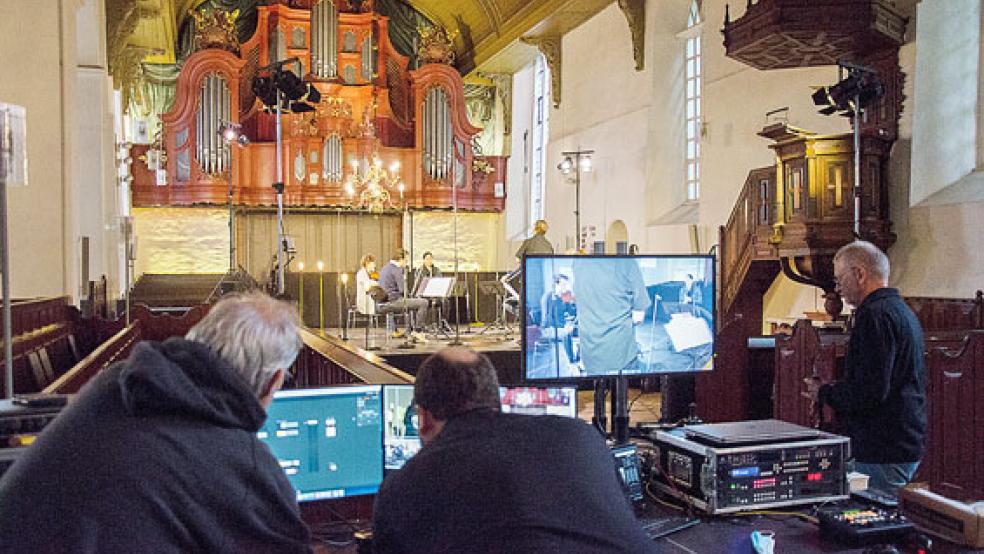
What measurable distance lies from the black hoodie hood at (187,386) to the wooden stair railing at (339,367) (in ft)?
3.88

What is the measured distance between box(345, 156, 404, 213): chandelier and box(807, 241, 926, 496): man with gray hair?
602 inches

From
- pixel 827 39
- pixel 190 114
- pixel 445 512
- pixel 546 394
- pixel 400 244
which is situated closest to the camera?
pixel 445 512

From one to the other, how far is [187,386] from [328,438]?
90cm

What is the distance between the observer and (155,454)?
1.46 meters

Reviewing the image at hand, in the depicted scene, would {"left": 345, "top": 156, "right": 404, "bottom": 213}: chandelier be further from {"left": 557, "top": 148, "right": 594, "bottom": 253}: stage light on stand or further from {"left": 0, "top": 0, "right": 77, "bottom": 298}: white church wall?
{"left": 0, "top": 0, "right": 77, "bottom": 298}: white church wall

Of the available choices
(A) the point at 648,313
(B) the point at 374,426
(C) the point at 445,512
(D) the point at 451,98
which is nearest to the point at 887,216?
(A) the point at 648,313

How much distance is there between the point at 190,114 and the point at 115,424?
1822 centimetres

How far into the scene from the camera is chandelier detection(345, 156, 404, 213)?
1834cm

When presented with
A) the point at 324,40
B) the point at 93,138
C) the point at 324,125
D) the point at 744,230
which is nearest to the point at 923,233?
the point at 744,230

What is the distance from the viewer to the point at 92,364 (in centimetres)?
461

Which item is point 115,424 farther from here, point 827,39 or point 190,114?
point 190,114

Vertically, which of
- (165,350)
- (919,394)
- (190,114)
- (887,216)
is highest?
(190,114)

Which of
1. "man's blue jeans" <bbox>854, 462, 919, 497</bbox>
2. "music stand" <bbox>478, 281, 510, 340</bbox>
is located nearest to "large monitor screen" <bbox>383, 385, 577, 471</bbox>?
"man's blue jeans" <bbox>854, 462, 919, 497</bbox>

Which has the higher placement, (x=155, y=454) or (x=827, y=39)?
(x=827, y=39)
